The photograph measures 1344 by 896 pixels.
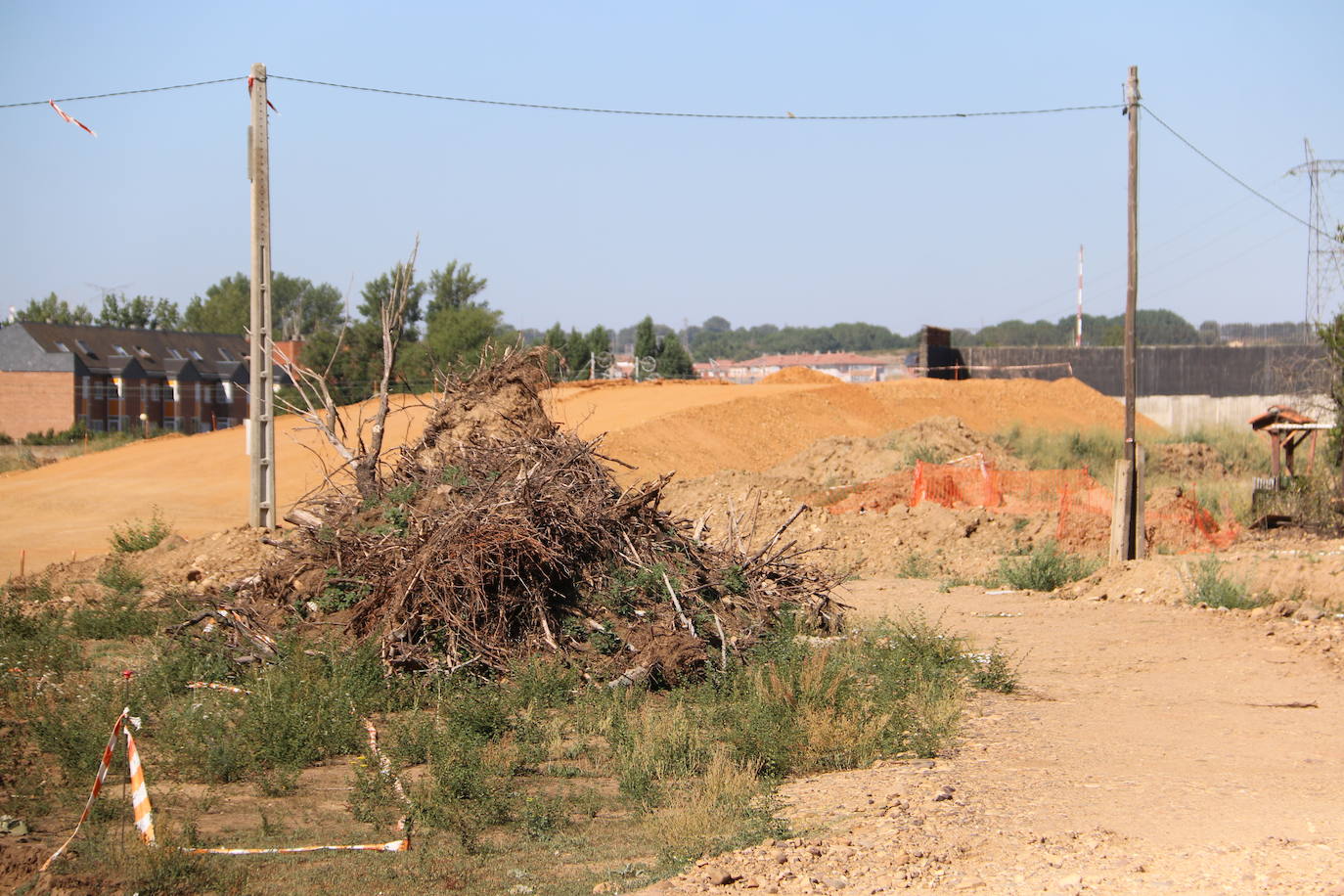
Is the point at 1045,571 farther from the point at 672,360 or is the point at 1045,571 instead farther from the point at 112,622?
the point at 672,360

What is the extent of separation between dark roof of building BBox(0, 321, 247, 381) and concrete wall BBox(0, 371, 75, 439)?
201 cm

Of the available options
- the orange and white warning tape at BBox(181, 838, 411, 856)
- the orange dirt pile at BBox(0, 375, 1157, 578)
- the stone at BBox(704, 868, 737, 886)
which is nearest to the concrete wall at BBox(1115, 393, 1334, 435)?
the orange dirt pile at BBox(0, 375, 1157, 578)

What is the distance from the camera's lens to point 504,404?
535 inches

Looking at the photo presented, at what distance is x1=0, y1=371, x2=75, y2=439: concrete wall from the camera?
6159cm

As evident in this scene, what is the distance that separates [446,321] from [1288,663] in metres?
58.7

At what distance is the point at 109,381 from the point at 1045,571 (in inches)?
2370

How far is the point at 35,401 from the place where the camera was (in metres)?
62.1

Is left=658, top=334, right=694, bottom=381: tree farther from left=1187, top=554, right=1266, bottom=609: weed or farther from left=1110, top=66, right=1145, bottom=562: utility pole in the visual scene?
left=1187, top=554, right=1266, bottom=609: weed

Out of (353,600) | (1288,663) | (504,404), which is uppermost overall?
(504,404)

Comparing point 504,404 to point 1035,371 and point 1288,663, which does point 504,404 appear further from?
point 1035,371

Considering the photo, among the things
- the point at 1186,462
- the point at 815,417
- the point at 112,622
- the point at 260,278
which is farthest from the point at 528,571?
the point at 815,417

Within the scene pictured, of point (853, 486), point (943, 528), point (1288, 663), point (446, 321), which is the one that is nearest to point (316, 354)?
point (446, 321)

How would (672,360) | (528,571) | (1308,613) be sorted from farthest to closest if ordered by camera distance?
(672,360) → (1308,613) → (528,571)

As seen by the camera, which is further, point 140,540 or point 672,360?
point 672,360
